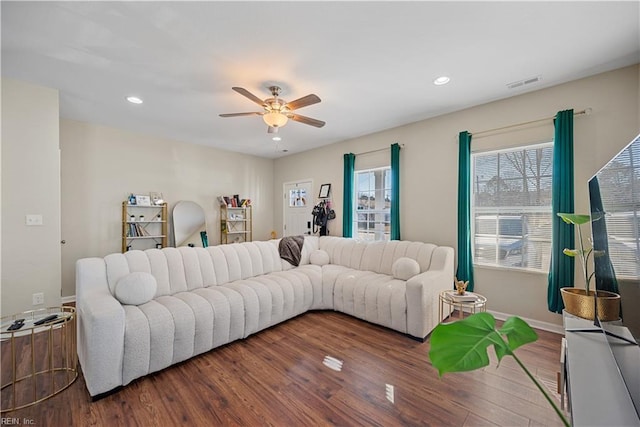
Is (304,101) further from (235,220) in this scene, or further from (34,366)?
(235,220)

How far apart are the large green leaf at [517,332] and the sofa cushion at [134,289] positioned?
Result: 2529 millimetres

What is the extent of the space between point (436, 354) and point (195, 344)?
7.34ft

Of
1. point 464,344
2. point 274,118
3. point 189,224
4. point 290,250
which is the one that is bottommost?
point 290,250

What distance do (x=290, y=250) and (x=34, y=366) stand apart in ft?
8.48

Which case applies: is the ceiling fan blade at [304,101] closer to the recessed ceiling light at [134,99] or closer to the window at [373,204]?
the recessed ceiling light at [134,99]

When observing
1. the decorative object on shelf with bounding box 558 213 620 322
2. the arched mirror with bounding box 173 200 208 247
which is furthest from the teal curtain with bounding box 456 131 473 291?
the arched mirror with bounding box 173 200 208 247

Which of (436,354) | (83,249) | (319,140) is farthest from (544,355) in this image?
(83,249)

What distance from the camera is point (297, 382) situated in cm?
196

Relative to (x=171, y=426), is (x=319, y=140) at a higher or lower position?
higher

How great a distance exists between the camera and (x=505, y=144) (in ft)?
10.0

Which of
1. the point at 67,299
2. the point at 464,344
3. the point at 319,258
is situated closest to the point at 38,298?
the point at 67,299

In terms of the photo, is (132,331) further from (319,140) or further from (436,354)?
(319,140)

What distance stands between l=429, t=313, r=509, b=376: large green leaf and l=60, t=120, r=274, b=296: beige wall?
5028mm

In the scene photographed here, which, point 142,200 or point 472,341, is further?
point 142,200
